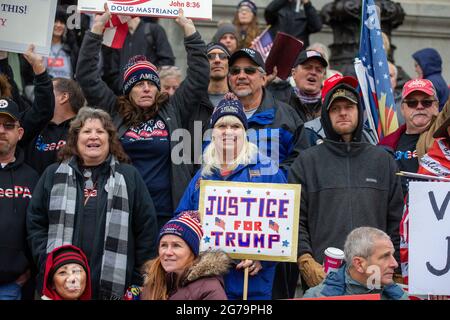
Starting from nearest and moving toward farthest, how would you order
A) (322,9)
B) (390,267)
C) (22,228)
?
1. (390,267)
2. (22,228)
3. (322,9)

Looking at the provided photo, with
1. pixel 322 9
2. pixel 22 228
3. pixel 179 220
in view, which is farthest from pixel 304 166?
pixel 322 9

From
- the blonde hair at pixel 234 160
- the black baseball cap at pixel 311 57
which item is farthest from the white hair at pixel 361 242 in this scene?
the black baseball cap at pixel 311 57

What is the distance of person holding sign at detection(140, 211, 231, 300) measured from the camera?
757 cm

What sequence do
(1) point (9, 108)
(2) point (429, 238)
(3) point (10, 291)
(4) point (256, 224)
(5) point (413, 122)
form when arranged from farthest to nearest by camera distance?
1. (5) point (413, 122)
2. (1) point (9, 108)
3. (3) point (10, 291)
4. (4) point (256, 224)
5. (2) point (429, 238)

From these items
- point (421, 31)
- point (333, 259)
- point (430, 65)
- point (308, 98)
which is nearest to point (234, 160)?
point (333, 259)

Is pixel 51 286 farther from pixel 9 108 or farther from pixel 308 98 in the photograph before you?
pixel 308 98

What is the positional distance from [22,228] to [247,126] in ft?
5.75

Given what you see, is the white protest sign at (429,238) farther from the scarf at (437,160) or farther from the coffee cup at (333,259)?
the scarf at (437,160)

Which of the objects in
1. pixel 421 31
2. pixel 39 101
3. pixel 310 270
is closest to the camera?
pixel 310 270

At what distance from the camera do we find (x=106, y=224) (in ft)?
28.6

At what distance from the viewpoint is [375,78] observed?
10.6m

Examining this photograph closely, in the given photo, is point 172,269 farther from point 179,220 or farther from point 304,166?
point 304,166

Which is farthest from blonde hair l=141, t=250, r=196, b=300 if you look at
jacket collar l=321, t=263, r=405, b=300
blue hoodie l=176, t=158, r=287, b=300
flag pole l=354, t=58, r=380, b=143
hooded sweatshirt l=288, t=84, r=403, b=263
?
flag pole l=354, t=58, r=380, b=143

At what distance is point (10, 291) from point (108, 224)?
0.89 m
